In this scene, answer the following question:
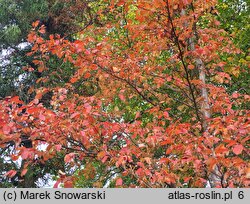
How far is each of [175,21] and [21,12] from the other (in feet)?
27.2

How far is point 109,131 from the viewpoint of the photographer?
4.52 m

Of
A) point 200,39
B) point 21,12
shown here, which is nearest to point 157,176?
point 200,39

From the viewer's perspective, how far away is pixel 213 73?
6660 millimetres

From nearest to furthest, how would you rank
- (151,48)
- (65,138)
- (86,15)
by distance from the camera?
(65,138) → (151,48) → (86,15)

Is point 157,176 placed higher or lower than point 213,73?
lower

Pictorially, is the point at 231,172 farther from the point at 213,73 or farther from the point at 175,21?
the point at 213,73

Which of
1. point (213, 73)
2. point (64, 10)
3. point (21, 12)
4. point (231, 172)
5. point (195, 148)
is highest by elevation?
point (64, 10)
